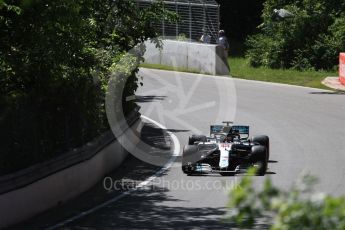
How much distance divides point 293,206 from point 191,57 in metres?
34.7

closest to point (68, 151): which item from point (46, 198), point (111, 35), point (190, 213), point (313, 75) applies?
point (46, 198)

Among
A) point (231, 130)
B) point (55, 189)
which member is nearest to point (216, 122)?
point (231, 130)

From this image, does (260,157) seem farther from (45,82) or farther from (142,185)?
(45,82)

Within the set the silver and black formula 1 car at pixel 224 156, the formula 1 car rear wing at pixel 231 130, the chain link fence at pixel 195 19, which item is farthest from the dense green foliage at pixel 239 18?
the silver and black formula 1 car at pixel 224 156

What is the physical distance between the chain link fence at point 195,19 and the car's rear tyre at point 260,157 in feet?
78.0

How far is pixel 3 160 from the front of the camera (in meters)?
12.4

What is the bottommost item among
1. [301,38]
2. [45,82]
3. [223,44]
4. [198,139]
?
[198,139]

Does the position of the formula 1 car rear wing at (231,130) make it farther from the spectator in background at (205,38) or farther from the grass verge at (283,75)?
the spectator in background at (205,38)

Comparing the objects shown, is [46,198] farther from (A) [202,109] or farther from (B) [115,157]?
(A) [202,109]

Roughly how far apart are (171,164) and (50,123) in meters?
3.89

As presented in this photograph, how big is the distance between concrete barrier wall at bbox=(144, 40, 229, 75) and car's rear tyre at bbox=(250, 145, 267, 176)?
20.5 metres

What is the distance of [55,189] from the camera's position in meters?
13.4

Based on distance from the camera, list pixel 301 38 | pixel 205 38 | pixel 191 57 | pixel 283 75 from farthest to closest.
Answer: pixel 301 38, pixel 205 38, pixel 191 57, pixel 283 75

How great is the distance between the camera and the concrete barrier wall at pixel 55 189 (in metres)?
11.9
